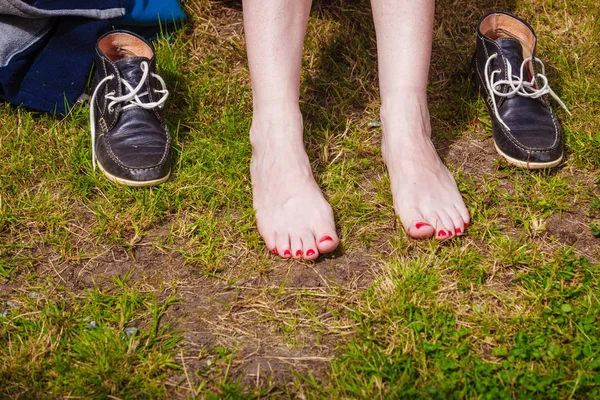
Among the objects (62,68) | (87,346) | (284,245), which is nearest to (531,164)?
(284,245)

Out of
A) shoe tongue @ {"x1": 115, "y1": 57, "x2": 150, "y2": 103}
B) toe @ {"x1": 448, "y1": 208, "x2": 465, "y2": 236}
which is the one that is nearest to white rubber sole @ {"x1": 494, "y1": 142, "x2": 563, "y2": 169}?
toe @ {"x1": 448, "y1": 208, "x2": 465, "y2": 236}

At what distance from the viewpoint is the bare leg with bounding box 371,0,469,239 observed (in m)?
2.03

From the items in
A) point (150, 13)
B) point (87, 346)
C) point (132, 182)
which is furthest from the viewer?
point (150, 13)

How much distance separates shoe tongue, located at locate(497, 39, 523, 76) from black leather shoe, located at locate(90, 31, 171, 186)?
1.27 m

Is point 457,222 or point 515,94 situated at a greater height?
point 515,94

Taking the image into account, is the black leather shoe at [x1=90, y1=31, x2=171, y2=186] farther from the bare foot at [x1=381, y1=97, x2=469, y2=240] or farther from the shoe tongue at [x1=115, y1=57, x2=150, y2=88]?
the bare foot at [x1=381, y1=97, x2=469, y2=240]

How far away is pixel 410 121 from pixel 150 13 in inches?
51.4

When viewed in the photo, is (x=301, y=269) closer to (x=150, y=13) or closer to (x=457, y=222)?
(x=457, y=222)

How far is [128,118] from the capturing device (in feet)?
7.61

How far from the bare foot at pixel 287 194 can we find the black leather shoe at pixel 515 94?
75cm

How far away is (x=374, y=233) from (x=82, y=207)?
99 cm

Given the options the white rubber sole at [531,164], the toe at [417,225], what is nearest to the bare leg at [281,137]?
the toe at [417,225]

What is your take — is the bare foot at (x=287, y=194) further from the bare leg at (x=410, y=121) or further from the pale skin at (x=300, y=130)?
the bare leg at (x=410, y=121)

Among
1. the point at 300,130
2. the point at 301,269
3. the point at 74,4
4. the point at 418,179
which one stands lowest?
the point at 301,269
